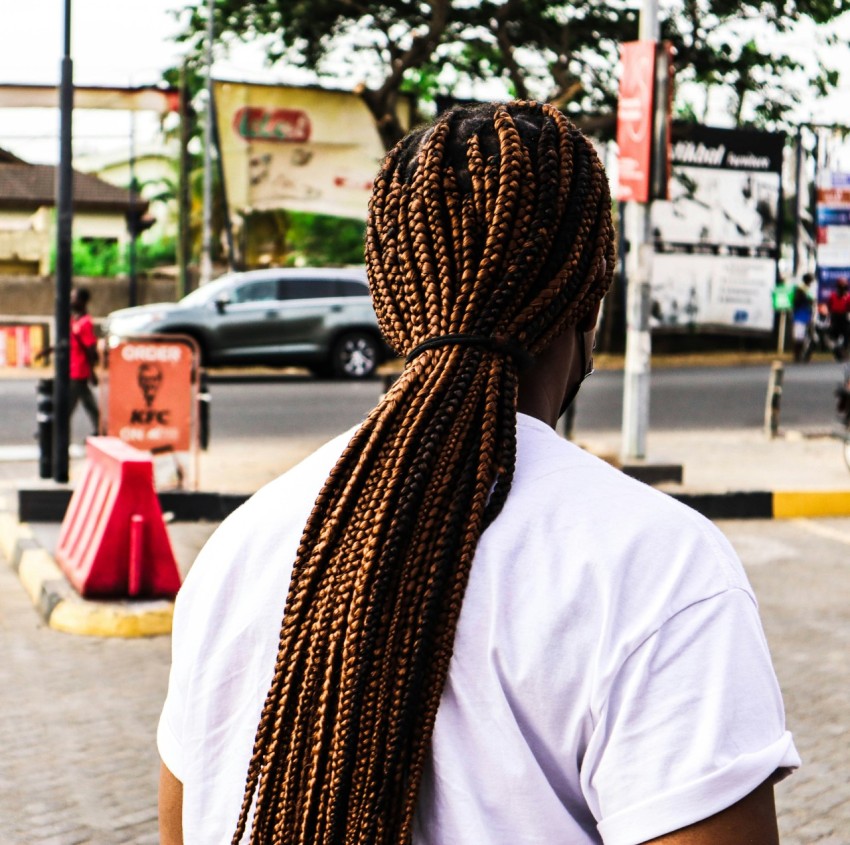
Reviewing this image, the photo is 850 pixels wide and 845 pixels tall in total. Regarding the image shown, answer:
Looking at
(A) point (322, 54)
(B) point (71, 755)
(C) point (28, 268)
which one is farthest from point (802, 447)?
(C) point (28, 268)

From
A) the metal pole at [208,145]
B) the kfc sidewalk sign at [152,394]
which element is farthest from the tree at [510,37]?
the kfc sidewalk sign at [152,394]

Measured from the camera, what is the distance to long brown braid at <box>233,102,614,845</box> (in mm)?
1294

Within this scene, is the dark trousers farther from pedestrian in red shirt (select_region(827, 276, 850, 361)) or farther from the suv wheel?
pedestrian in red shirt (select_region(827, 276, 850, 361))

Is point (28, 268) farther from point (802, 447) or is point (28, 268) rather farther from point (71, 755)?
point (71, 755)

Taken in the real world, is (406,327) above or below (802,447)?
above

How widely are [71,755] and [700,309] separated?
29.0m

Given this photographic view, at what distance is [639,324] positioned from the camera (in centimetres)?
1105

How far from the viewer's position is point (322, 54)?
26312mm

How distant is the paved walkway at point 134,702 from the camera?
436 centimetres

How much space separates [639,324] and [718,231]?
22084 mm

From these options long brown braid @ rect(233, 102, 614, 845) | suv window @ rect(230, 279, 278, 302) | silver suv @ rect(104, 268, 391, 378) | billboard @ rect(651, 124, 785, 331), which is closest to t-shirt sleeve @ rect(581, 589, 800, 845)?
long brown braid @ rect(233, 102, 614, 845)

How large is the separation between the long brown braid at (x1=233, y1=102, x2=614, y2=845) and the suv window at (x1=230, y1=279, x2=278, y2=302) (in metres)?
20.4

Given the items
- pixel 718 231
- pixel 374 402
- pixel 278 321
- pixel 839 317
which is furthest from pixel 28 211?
pixel 839 317

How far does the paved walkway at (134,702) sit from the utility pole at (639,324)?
144cm
